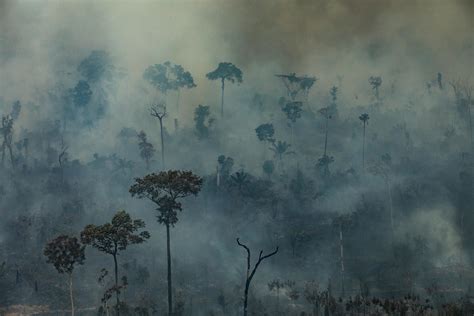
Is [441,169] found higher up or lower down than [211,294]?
higher up

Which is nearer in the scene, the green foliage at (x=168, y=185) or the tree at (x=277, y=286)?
the green foliage at (x=168, y=185)

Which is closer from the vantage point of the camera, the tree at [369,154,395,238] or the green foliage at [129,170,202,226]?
the green foliage at [129,170,202,226]

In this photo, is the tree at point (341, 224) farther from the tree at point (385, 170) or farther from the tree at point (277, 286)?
the tree at point (277, 286)

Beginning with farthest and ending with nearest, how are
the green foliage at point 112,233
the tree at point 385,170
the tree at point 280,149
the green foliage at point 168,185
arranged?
the tree at point 280,149, the tree at point 385,170, the green foliage at point 168,185, the green foliage at point 112,233

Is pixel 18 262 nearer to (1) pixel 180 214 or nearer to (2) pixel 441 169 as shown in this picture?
(1) pixel 180 214

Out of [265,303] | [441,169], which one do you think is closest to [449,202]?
[441,169]

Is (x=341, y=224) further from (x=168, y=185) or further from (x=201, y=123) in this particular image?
(x=201, y=123)

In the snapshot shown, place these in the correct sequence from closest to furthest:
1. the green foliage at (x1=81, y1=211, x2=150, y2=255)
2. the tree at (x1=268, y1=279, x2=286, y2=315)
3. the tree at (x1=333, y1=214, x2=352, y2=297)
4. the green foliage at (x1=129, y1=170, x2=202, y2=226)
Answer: the green foliage at (x1=81, y1=211, x2=150, y2=255) → the green foliage at (x1=129, y1=170, x2=202, y2=226) → the tree at (x1=268, y1=279, x2=286, y2=315) → the tree at (x1=333, y1=214, x2=352, y2=297)

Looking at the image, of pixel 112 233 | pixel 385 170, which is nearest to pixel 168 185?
pixel 112 233

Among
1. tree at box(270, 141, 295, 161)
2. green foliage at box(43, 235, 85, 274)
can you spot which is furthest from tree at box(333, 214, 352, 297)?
green foliage at box(43, 235, 85, 274)

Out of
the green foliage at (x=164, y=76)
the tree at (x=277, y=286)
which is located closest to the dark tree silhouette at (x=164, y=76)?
the green foliage at (x=164, y=76)

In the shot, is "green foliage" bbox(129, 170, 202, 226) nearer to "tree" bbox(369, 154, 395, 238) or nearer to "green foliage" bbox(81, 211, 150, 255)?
"green foliage" bbox(81, 211, 150, 255)
